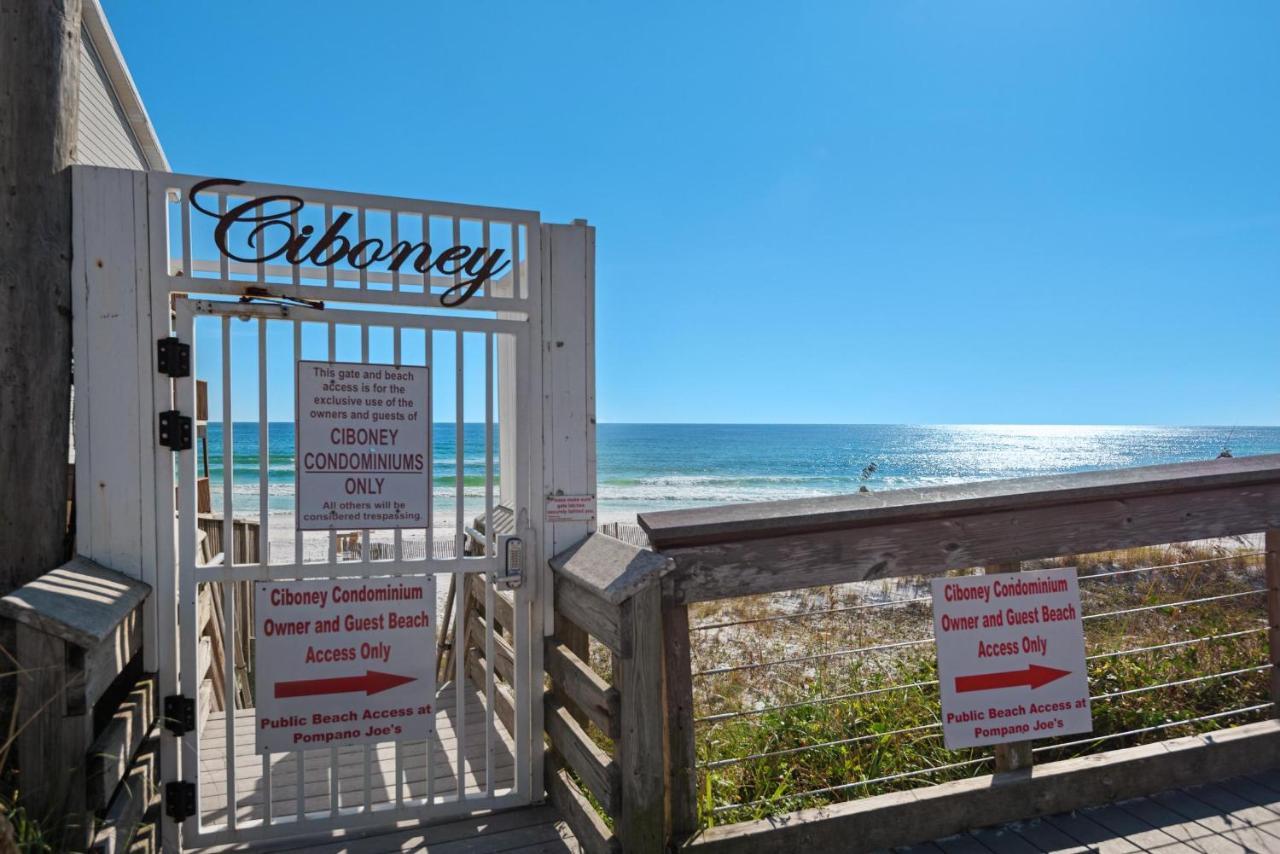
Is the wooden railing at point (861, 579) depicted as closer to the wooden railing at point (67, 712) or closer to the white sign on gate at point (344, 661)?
the white sign on gate at point (344, 661)

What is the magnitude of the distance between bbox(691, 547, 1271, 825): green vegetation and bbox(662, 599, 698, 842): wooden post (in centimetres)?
10

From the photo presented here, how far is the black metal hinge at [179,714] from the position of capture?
2.74 m

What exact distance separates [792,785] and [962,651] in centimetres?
89

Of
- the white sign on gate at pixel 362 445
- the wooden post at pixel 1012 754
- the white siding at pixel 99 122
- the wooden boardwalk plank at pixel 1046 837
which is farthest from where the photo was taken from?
the white siding at pixel 99 122

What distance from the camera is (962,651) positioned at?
2.93 m

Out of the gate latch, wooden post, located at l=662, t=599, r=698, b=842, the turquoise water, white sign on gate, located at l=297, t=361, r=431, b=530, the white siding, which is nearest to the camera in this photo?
wooden post, located at l=662, t=599, r=698, b=842

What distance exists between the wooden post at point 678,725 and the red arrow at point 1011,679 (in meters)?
1.11

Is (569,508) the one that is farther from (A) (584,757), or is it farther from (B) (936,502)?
(B) (936,502)

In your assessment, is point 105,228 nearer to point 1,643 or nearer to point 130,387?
point 130,387

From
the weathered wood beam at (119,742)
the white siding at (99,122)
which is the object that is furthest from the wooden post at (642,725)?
the white siding at (99,122)

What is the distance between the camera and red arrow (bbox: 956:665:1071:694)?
293cm

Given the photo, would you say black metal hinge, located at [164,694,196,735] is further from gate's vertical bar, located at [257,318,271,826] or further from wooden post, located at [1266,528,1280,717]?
wooden post, located at [1266,528,1280,717]

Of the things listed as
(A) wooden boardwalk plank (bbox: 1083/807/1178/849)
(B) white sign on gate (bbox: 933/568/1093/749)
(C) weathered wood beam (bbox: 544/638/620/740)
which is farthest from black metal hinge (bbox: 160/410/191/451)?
(A) wooden boardwalk plank (bbox: 1083/807/1178/849)

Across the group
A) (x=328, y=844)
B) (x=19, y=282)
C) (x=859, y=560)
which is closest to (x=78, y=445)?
(x=19, y=282)
